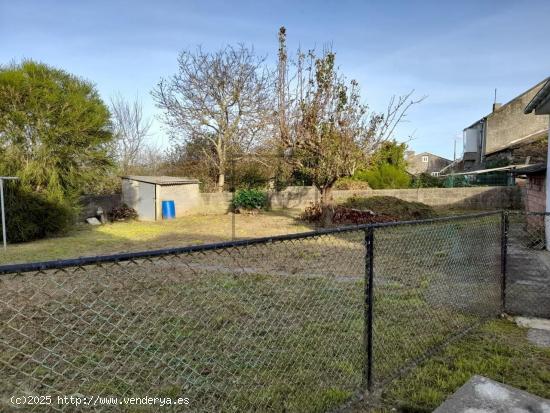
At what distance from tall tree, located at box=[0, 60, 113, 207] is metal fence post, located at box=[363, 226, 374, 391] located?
10905mm

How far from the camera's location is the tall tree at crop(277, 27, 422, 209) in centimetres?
1152

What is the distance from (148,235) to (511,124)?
985 inches

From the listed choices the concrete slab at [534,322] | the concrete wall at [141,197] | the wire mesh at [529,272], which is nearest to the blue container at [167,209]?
the concrete wall at [141,197]

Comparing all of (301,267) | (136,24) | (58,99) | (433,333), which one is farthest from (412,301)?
(58,99)

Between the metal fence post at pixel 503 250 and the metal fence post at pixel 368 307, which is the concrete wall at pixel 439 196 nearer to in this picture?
the metal fence post at pixel 503 250

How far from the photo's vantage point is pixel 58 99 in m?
11.1

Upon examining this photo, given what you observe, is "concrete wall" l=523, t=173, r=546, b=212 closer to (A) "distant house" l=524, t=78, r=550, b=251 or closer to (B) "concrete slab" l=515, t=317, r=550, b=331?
(A) "distant house" l=524, t=78, r=550, b=251

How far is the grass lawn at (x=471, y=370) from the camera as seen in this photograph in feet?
8.37

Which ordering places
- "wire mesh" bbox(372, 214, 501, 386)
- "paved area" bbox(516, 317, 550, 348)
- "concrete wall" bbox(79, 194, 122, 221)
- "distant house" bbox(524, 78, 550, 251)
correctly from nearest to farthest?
"wire mesh" bbox(372, 214, 501, 386), "paved area" bbox(516, 317, 550, 348), "distant house" bbox(524, 78, 550, 251), "concrete wall" bbox(79, 194, 122, 221)

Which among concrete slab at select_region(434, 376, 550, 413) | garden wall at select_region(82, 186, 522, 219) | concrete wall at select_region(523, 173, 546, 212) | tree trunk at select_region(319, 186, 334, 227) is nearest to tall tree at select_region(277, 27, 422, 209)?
tree trunk at select_region(319, 186, 334, 227)

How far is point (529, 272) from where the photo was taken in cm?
618

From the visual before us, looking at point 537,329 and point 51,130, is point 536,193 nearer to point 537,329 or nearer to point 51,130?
point 537,329

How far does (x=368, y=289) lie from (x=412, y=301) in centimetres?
236

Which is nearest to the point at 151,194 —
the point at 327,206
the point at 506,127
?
the point at 327,206
